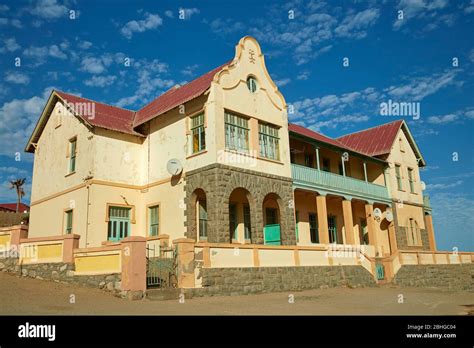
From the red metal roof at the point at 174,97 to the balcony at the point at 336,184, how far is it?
6.04 metres

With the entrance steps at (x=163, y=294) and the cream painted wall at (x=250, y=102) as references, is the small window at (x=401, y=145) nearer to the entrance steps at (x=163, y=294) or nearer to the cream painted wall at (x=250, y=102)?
the cream painted wall at (x=250, y=102)

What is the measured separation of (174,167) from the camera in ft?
60.1

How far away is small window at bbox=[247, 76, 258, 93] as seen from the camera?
19.7 metres

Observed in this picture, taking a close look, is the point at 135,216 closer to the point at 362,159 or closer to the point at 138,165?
the point at 138,165

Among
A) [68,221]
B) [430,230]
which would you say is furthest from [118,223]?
[430,230]

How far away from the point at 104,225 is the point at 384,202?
1812 centimetres

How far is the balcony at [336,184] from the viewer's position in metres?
21.5

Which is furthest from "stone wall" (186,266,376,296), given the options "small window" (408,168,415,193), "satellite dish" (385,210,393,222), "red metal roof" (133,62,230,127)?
"small window" (408,168,415,193)

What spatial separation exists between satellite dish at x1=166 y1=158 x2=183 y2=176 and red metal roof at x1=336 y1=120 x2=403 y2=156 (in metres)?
16.7

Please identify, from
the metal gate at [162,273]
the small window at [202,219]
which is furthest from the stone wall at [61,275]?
the small window at [202,219]

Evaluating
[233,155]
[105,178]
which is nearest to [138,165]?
[105,178]

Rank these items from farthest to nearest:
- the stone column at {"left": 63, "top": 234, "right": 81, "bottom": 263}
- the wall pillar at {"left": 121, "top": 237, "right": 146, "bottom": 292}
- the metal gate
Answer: the stone column at {"left": 63, "top": 234, "right": 81, "bottom": 263}
the metal gate
the wall pillar at {"left": 121, "top": 237, "right": 146, "bottom": 292}

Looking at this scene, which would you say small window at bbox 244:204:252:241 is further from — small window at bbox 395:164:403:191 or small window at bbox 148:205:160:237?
small window at bbox 395:164:403:191

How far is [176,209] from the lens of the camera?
1841 cm
